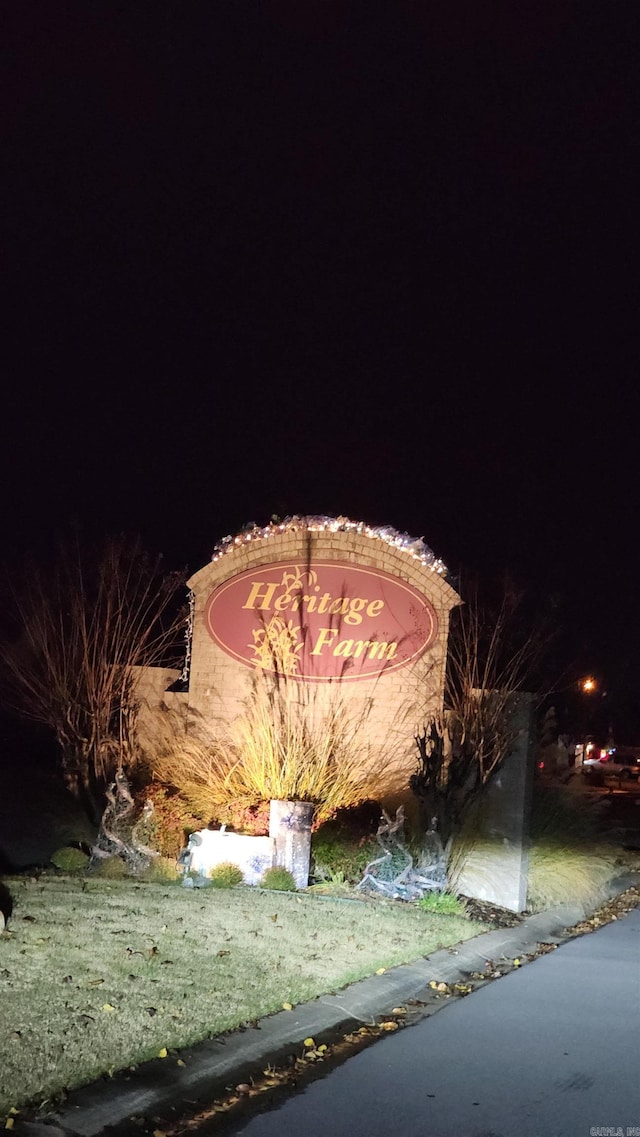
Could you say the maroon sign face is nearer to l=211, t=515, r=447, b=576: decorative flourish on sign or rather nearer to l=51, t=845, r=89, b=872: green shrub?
l=211, t=515, r=447, b=576: decorative flourish on sign

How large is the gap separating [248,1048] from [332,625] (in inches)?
387

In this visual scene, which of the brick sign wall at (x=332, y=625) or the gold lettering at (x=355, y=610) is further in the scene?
the gold lettering at (x=355, y=610)

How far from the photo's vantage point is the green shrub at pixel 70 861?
1252 cm

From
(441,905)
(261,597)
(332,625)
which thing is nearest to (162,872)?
(441,905)

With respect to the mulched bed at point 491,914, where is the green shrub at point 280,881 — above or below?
above

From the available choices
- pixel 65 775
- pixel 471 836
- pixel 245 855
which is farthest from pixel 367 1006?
pixel 65 775

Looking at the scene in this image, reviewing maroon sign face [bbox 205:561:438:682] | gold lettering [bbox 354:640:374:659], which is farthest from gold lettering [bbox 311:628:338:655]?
gold lettering [bbox 354:640:374:659]

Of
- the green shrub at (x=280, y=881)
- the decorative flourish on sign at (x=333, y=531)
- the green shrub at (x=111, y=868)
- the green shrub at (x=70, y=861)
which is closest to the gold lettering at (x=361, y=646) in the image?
the decorative flourish on sign at (x=333, y=531)

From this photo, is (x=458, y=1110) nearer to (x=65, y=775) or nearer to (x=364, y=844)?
(x=364, y=844)

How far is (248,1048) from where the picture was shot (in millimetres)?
6602

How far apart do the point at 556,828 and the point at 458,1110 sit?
9540mm

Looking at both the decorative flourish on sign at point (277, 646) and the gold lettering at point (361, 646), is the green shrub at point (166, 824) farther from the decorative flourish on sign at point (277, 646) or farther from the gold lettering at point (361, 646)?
the gold lettering at point (361, 646)

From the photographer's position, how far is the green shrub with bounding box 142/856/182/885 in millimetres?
12258

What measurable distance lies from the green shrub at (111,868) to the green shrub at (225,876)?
1.02m
